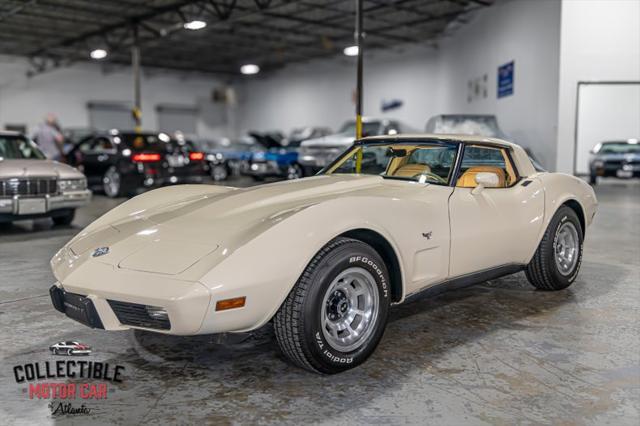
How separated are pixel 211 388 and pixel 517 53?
1449cm

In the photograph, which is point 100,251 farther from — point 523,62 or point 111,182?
point 523,62

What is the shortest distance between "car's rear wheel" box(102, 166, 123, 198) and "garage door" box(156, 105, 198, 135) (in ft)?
60.4

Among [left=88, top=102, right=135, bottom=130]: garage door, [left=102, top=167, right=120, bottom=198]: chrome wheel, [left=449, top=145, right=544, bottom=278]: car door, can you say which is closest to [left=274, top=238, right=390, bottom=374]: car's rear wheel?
[left=449, top=145, right=544, bottom=278]: car door

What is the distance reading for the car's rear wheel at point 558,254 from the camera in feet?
13.9

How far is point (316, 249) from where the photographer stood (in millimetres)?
2680

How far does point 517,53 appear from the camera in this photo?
1505cm

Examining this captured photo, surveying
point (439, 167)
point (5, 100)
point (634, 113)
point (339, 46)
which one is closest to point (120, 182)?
point (439, 167)

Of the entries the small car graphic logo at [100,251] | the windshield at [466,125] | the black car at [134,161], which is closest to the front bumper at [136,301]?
the small car graphic logo at [100,251]

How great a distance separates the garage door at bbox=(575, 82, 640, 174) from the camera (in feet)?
44.7

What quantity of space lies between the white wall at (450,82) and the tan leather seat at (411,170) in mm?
10476

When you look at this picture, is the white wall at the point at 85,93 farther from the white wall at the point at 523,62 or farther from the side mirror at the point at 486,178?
the side mirror at the point at 486,178

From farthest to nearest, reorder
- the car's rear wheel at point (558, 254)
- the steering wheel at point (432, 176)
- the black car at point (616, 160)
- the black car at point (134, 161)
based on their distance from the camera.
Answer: the black car at point (616, 160) < the black car at point (134, 161) < the car's rear wheel at point (558, 254) < the steering wheel at point (432, 176)

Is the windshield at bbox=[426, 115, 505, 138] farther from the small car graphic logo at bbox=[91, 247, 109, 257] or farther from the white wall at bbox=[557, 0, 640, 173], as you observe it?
the small car graphic logo at bbox=[91, 247, 109, 257]

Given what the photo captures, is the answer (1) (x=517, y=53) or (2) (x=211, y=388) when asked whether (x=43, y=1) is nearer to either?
(1) (x=517, y=53)
